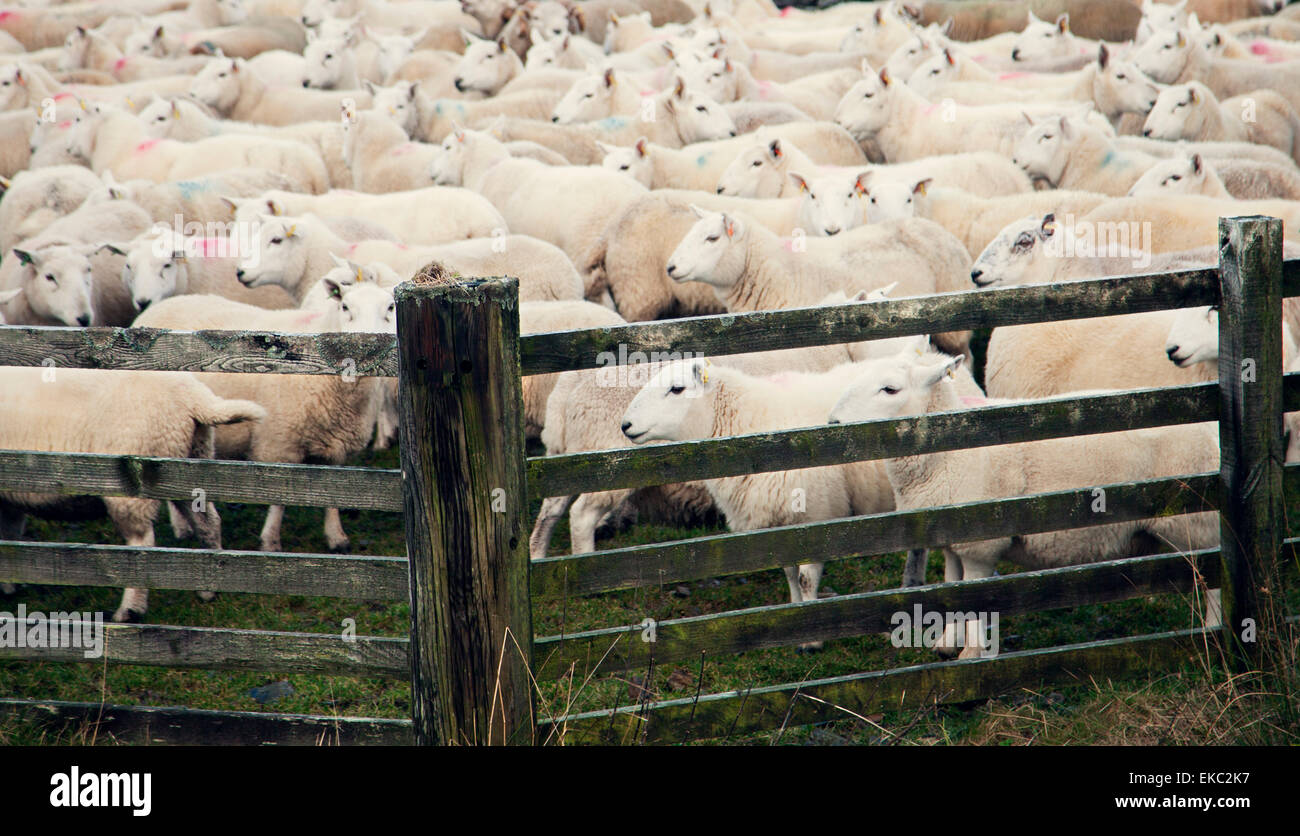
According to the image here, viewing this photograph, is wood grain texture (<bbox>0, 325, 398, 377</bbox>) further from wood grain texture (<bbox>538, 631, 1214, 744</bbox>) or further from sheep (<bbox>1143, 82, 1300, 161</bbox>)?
sheep (<bbox>1143, 82, 1300, 161</bbox>)

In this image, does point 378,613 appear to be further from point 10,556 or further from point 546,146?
point 546,146

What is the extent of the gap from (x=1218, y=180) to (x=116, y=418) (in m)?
7.14

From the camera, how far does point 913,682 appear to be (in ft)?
11.2

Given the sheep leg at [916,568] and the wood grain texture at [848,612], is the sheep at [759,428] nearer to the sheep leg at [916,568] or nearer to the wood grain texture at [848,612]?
the sheep leg at [916,568]

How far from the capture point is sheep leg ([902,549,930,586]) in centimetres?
496

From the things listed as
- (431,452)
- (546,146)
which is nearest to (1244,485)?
(431,452)

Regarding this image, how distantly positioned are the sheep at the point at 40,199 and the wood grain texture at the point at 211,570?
22.0 feet

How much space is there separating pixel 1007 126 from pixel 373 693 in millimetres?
8413

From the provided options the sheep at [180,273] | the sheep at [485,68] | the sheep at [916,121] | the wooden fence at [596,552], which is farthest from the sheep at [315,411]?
the sheep at [485,68]

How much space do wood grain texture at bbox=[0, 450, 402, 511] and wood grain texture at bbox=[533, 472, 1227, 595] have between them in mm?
489

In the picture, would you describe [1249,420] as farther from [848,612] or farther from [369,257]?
[369,257]

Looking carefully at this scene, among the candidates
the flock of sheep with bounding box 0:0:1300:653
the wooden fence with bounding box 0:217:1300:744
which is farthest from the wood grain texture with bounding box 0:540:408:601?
the flock of sheep with bounding box 0:0:1300:653

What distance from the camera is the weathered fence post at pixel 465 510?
112 inches

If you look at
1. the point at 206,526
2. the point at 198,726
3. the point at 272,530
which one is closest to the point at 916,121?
the point at 272,530
